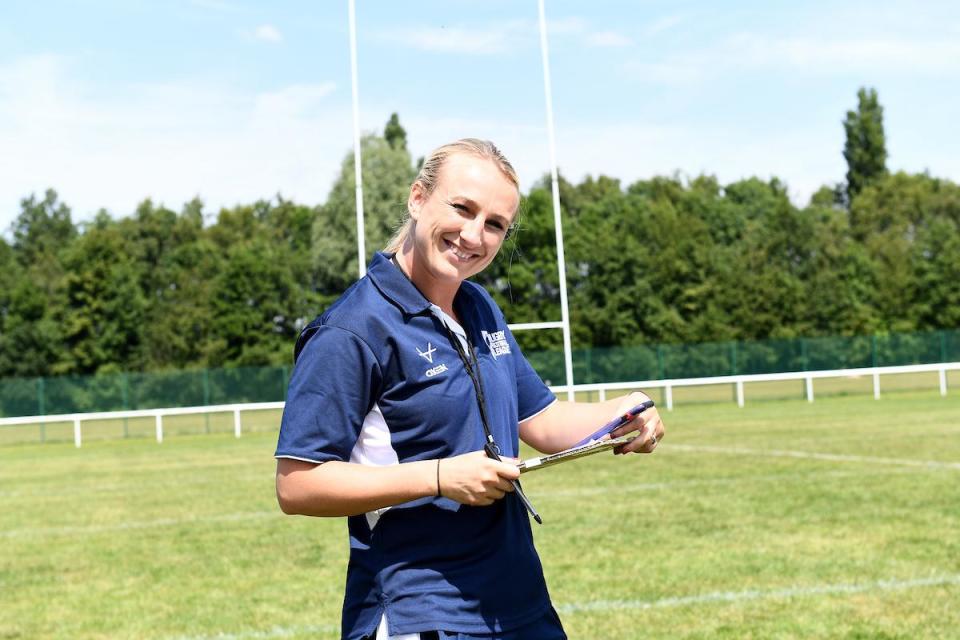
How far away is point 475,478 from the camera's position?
2.18 metres

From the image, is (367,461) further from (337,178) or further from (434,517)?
(337,178)

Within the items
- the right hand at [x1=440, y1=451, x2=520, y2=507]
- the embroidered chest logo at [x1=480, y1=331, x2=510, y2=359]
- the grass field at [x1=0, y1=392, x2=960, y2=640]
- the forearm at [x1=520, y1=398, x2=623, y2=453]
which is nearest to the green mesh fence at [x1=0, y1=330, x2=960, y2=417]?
the grass field at [x1=0, y1=392, x2=960, y2=640]

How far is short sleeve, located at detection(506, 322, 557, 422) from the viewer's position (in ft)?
9.36

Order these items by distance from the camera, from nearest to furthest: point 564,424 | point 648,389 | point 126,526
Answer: point 564,424 → point 126,526 → point 648,389

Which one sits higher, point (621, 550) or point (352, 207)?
point (352, 207)

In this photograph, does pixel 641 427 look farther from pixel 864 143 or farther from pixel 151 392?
pixel 864 143

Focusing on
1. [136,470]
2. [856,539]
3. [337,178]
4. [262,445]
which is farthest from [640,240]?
[856,539]

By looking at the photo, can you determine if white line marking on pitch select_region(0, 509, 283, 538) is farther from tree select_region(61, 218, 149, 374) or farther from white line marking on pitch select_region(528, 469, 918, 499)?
tree select_region(61, 218, 149, 374)

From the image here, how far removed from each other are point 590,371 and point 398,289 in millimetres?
34259

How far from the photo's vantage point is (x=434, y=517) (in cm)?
236

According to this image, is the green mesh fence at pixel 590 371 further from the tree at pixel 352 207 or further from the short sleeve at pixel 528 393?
the short sleeve at pixel 528 393

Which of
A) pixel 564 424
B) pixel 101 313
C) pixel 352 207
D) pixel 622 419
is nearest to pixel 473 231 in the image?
pixel 622 419

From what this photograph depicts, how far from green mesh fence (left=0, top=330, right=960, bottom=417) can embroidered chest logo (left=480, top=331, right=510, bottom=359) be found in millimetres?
31117

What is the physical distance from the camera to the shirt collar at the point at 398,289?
2.38 m
